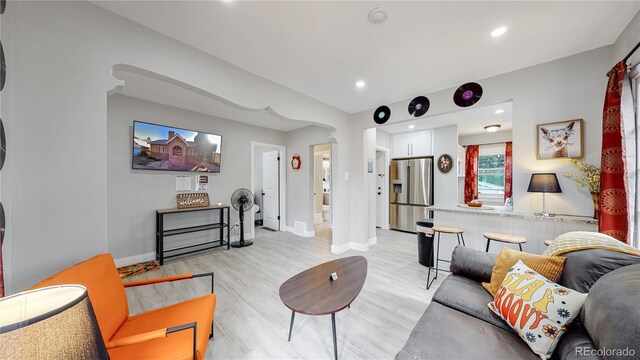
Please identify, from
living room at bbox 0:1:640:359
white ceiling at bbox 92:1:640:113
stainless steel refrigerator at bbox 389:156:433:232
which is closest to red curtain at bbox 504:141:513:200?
stainless steel refrigerator at bbox 389:156:433:232

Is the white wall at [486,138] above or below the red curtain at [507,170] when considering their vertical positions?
above

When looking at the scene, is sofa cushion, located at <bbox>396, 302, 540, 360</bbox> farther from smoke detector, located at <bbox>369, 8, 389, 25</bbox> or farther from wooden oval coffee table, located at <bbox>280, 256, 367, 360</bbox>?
smoke detector, located at <bbox>369, 8, 389, 25</bbox>

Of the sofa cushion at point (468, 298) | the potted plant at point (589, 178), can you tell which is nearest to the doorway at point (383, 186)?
the potted plant at point (589, 178)

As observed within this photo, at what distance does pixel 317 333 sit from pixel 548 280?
1.62m

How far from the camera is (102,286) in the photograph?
127 centimetres

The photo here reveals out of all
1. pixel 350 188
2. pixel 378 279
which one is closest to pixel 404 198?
pixel 350 188

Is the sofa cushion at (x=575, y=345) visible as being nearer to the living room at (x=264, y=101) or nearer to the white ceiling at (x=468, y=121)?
the living room at (x=264, y=101)

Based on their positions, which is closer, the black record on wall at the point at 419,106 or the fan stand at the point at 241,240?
the black record on wall at the point at 419,106

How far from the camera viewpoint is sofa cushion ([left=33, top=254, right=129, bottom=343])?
3.73 feet

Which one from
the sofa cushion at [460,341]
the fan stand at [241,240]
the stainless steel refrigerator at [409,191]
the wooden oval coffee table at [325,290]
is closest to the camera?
the sofa cushion at [460,341]

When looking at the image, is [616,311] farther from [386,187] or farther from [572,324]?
[386,187]

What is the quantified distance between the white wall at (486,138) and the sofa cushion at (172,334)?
21.7 ft

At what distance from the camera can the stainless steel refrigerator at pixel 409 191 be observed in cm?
504

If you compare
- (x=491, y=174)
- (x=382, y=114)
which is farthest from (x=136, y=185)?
(x=491, y=174)
